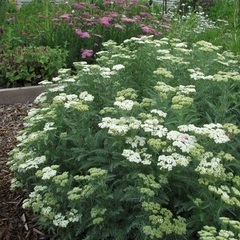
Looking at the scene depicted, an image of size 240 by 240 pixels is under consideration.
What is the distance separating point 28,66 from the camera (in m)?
6.24

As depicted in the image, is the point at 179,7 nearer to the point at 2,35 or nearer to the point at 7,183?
the point at 2,35

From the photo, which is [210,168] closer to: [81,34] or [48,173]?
[48,173]

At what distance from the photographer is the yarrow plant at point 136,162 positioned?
2943 millimetres

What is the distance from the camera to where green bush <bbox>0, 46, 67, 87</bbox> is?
610 cm

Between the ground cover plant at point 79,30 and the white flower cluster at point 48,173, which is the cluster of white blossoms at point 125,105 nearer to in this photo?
the white flower cluster at point 48,173

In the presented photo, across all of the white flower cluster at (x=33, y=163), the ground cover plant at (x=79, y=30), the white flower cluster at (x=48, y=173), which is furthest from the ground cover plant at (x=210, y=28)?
the white flower cluster at (x=48, y=173)

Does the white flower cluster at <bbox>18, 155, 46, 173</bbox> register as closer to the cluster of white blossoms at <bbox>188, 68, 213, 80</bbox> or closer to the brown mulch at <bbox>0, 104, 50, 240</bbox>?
the brown mulch at <bbox>0, 104, 50, 240</bbox>

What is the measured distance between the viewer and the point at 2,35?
6828 mm

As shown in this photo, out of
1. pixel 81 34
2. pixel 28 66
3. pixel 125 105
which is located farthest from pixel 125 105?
pixel 81 34

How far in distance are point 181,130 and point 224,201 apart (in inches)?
22.3

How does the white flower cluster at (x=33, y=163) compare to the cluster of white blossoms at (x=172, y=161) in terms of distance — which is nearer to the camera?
the cluster of white blossoms at (x=172, y=161)

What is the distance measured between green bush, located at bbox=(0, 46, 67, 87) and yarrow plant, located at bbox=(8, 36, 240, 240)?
2084mm

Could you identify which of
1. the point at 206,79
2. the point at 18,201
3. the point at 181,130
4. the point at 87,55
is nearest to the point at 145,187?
the point at 181,130

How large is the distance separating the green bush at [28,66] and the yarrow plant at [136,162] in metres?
2.08
